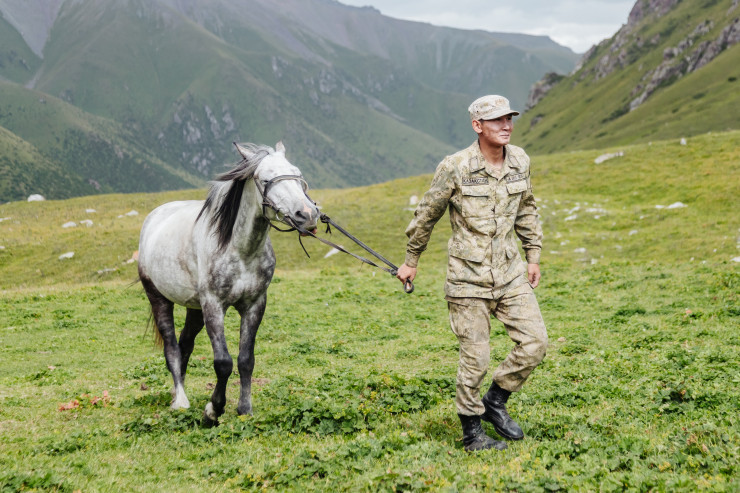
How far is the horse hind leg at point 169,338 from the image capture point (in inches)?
418

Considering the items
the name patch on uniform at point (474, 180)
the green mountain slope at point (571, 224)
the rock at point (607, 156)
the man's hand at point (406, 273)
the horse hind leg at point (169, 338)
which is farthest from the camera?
the rock at point (607, 156)

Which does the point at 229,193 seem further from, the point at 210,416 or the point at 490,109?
the point at 490,109

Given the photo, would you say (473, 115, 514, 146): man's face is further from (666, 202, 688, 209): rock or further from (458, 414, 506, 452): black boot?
(666, 202, 688, 209): rock

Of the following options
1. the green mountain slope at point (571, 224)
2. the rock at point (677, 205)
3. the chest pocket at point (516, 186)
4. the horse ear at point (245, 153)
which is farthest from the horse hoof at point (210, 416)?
the rock at point (677, 205)

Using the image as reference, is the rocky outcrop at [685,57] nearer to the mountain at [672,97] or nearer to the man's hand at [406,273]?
the mountain at [672,97]

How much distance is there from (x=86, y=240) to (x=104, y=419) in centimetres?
3391

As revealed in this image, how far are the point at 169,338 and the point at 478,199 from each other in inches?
271

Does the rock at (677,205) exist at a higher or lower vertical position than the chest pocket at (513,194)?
higher

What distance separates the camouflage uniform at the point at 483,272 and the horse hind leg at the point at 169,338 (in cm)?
563

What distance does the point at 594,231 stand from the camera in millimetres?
33344

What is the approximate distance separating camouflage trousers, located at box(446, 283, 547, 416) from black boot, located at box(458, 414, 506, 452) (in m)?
0.14

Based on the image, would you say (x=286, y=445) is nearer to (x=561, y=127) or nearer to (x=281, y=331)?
Answer: (x=281, y=331)

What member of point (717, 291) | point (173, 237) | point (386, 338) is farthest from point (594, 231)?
point (173, 237)

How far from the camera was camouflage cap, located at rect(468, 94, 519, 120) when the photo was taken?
714 cm
